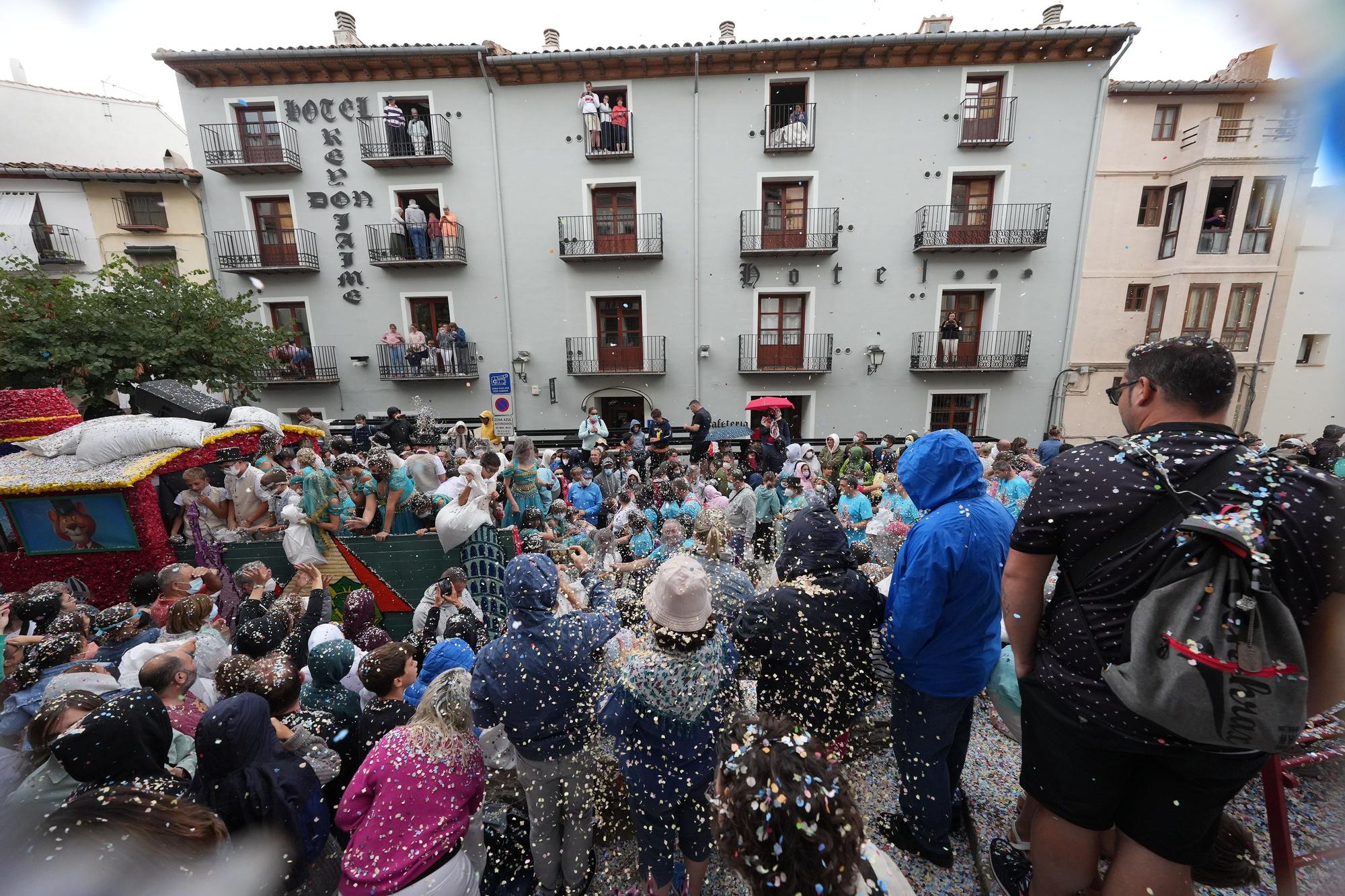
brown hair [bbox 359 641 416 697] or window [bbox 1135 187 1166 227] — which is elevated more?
window [bbox 1135 187 1166 227]

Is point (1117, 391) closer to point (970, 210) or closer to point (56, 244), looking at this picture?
point (970, 210)

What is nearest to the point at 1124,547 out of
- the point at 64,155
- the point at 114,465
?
the point at 64,155

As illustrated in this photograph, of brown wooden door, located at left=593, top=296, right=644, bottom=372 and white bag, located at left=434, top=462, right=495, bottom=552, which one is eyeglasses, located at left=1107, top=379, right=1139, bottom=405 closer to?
white bag, located at left=434, top=462, right=495, bottom=552

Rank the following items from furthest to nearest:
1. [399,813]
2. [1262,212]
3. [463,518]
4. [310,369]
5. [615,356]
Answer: [615,356], [310,369], [463,518], [399,813], [1262,212]

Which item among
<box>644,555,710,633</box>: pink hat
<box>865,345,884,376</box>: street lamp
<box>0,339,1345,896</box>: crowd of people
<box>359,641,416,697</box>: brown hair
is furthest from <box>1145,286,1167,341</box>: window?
<box>359,641,416,697</box>: brown hair

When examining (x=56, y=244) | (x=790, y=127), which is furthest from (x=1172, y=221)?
(x=56, y=244)

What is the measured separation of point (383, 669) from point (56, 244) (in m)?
16.4

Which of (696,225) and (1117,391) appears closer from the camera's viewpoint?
(1117,391)

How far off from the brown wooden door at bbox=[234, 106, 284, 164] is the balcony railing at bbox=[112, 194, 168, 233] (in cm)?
259

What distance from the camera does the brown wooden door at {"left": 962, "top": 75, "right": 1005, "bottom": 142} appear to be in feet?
38.6

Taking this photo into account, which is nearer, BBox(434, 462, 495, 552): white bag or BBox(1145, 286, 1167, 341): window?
BBox(434, 462, 495, 552): white bag

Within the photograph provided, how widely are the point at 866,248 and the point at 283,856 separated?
13.8m

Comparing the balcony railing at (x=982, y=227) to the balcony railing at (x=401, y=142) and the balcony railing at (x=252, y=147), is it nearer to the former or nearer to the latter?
the balcony railing at (x=401, y=142)

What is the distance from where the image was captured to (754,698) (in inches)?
142
